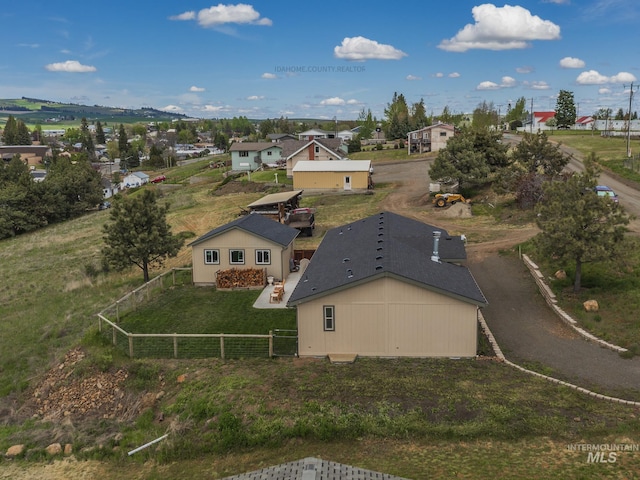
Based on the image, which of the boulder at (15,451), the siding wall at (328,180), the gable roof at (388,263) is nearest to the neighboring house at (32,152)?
the siding wall at (328,180)

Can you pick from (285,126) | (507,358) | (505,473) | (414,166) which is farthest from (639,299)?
(285,126)

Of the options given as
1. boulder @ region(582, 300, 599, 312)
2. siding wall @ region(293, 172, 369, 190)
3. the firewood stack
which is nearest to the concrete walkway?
the firewood stack

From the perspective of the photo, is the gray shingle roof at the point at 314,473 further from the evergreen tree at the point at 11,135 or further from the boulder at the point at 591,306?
the evergreen tree at the point at 11,135

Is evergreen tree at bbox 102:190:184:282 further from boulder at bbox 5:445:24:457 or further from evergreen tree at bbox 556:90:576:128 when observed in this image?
evergreen tree at bbox 556:90:576:128

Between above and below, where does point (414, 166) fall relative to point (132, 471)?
above

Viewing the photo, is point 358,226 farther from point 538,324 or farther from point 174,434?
point 174,434

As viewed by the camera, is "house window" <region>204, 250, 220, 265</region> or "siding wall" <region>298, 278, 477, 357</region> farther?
"house window" <region>204, 250, 220, 265</region>
